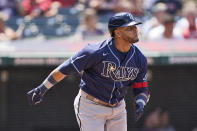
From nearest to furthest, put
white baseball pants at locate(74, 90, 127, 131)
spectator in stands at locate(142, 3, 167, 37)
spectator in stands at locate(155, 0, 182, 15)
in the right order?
white baseball pants at locate(74, 90, 127, 131), spectator in stands at locate(142, 3, 167, 37), spectator in stands at locate(155, 0, 182, 15)

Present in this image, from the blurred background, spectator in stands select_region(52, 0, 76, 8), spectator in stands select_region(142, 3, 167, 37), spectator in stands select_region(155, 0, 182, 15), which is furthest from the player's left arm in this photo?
spectator in stands select_region(52, 0, 76, 8)

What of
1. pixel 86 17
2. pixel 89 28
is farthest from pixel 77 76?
pixel 86 17

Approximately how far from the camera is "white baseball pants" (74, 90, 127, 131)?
15.8 feet

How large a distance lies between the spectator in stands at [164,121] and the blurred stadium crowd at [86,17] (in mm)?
1314

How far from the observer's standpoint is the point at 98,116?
483 centimetres

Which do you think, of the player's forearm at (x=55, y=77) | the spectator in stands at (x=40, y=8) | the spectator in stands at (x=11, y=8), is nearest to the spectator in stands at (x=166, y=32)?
the spectator in stands at (x=40, y=8)

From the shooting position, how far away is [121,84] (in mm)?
4855

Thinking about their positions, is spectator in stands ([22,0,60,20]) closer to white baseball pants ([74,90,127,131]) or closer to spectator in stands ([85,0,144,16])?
spectator in stands ([85,0,144,16])

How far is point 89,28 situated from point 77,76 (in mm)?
895

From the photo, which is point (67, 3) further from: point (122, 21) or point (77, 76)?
point (122, 21)

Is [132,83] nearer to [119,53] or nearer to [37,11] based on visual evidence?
[119,53]

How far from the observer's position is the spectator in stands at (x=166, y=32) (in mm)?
8383

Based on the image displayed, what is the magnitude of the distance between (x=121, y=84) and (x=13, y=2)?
4.71 meters

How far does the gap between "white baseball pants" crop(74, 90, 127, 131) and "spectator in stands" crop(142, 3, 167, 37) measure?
3.77 metres
